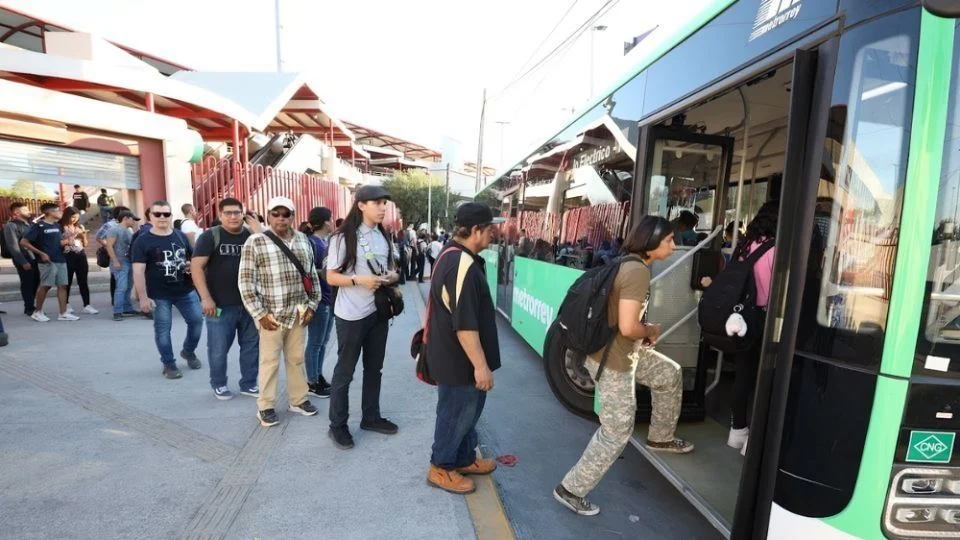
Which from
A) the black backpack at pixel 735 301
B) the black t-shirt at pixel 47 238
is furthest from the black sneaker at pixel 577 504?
the black t-shirt at pixel 47 238

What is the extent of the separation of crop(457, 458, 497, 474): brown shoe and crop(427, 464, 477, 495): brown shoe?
0.15 metres

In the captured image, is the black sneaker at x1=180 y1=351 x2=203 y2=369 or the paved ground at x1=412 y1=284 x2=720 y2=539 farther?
the black sneaker at x1=180 y1=351 x2=203 y2=369

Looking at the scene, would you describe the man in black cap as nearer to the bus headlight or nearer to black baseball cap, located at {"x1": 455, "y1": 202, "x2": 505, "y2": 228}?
black baseball cap, located at {"x1": 455, "y1": 202, "x2": 505, "y2": 228}

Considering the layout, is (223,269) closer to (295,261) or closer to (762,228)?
(295,261)

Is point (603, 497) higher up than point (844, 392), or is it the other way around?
point (844, 392)

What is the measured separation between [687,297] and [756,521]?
1944mm

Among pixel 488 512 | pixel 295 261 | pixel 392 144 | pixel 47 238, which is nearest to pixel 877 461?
pixel 488 512

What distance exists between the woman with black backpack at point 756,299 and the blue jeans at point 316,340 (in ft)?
11.5

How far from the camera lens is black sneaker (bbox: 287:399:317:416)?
4176mm

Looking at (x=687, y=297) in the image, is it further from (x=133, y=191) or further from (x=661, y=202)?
(x=133, y=191)

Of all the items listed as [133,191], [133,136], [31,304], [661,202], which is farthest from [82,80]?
[661,202]

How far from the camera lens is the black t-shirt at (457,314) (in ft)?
8.76

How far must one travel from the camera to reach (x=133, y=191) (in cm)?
1176

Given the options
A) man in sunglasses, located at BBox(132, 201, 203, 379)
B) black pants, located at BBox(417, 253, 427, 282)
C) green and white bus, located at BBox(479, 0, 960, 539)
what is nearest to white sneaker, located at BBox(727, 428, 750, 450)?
green and white bus, located at BBox(479, 0, 960, 539)
